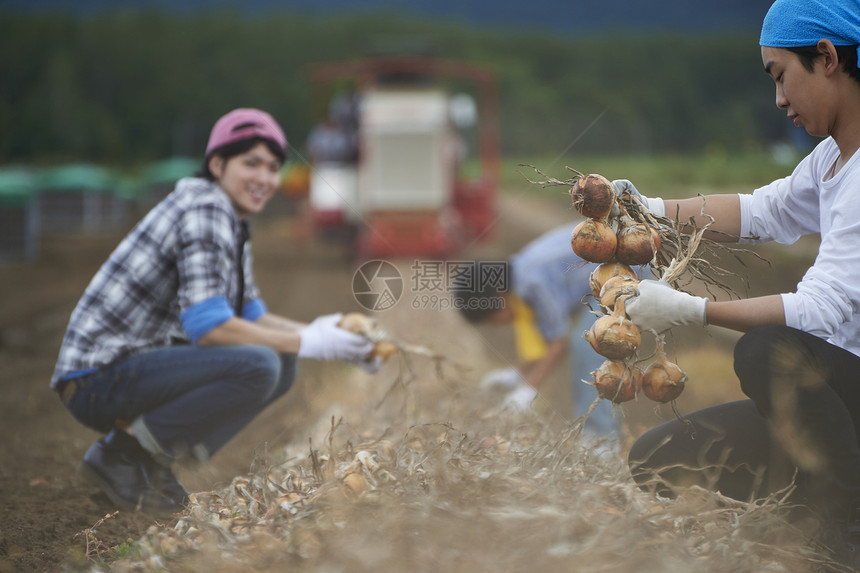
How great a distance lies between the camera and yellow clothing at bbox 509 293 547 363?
3.37 m

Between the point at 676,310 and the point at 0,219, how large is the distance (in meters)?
8.88

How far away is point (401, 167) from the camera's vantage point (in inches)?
335

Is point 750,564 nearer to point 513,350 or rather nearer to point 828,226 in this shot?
point 828,226

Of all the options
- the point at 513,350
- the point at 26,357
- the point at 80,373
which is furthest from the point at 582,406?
the point at 26,357

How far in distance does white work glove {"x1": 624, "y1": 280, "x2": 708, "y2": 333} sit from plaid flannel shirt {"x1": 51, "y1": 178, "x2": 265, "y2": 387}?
1.19m

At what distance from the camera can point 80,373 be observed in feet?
7.39

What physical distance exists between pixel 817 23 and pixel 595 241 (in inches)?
23.4

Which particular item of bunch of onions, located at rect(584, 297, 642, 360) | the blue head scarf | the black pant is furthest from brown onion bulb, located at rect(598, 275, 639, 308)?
the blue head scarf

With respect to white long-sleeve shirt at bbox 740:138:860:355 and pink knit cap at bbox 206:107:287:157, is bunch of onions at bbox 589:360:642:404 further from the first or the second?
pink knit cap at bbox 206:107:287:157

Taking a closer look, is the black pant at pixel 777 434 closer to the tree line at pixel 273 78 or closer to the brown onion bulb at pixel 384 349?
the brown onion bulb at pixel 384 349

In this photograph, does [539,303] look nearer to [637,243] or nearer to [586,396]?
[586,396]

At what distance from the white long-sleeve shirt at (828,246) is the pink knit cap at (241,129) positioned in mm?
1405

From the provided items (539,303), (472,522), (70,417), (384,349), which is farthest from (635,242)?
(70,417)

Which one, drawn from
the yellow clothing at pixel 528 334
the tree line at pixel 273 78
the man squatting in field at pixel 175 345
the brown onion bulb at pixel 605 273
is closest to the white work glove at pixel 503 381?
the yellow clothing at pixel 528 334
